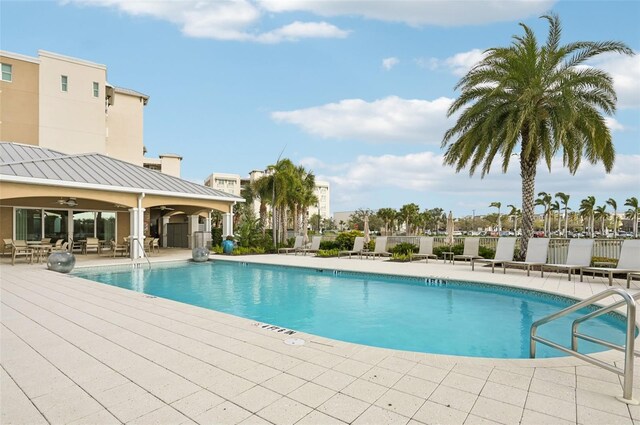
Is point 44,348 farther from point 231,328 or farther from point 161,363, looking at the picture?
point 231,328

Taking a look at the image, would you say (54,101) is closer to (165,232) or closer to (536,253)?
(165,232)

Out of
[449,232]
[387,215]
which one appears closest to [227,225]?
[449,232]

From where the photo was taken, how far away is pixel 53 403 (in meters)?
3.18

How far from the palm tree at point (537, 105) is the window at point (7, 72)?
28.1 meters

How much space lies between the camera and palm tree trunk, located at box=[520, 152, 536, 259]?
14.1 meters

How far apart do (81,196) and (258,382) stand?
1638cm

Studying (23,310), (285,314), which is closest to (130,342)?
(23,310)

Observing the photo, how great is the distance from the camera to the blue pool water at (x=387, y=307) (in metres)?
6.59

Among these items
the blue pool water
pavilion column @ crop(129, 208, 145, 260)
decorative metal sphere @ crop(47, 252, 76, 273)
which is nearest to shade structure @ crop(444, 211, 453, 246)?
the blue pool water

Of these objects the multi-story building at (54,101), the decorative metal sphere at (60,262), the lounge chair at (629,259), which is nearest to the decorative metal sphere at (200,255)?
the decorative metal sphere at (60,262)

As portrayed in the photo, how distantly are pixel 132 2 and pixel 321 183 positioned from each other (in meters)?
104

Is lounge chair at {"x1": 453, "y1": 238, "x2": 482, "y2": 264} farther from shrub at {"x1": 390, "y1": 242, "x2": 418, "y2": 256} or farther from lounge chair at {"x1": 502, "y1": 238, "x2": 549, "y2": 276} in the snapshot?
shrub at {"x1": 390, "y1": 242, "x2": 418, "y2": 256}

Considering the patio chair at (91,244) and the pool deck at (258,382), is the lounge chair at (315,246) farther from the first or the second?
the pool deck at (258,382)

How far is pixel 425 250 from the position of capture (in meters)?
16.8
